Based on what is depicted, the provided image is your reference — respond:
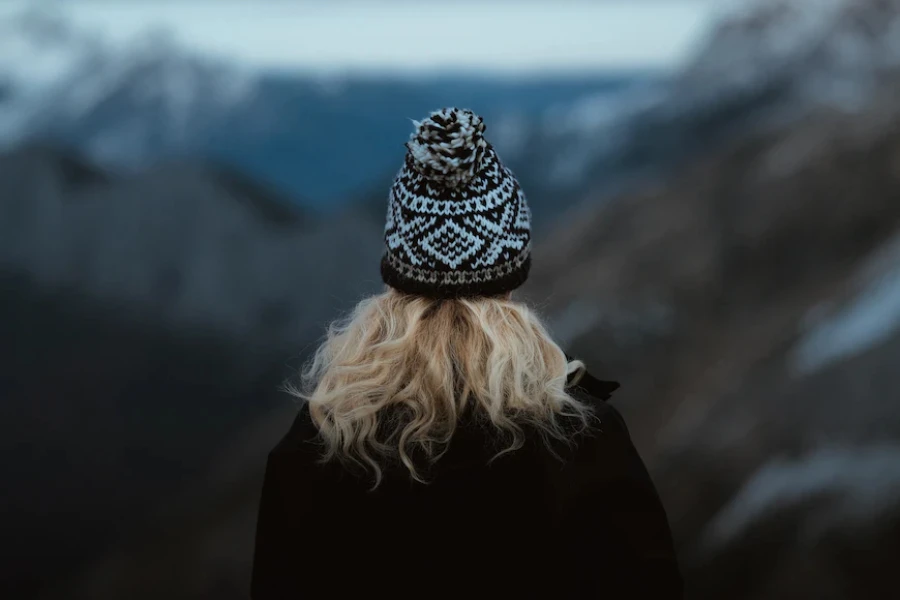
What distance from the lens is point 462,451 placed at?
4.85 feet

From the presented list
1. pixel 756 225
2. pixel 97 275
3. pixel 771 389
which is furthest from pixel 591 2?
pixel 97 275

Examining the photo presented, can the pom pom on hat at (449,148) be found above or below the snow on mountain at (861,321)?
below

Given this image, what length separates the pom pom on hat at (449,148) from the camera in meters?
1.42

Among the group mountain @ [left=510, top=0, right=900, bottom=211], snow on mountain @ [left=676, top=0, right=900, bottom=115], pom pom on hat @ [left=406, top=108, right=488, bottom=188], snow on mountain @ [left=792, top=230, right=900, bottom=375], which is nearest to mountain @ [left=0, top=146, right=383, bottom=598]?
mountain @ [left=510, top=0, right=900, bottom=211]

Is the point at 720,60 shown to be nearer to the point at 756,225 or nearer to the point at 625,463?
the point at 756,225

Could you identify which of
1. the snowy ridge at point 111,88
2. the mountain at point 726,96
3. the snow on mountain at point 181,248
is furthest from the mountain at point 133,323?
the mountain at point 726,96

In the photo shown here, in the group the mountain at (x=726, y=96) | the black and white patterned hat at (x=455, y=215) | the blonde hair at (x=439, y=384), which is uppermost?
the mountain at (x=726, y=96)

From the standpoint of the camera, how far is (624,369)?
355 cm

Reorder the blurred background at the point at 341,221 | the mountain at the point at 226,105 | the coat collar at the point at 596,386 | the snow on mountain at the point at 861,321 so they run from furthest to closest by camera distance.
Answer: the mountain at the point at 226,105 < the blurred background at the point at 341,221 < the snow on mountain at the point at 861,321 < the coat collar at the point at 596,386

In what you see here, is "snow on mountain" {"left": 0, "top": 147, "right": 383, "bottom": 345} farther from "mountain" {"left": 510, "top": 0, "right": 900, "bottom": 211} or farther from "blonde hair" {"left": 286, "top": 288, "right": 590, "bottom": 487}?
"blonde hair" {"left": 286, "top": 288, "right": 590, "bottom": 487}

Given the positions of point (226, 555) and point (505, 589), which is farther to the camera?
point (226, 555)

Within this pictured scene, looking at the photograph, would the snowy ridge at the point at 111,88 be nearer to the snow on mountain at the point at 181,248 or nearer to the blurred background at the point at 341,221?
the blurred background at the point at 341,221

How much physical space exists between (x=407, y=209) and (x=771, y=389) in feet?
7.33

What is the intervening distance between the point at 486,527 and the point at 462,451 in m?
0.13
